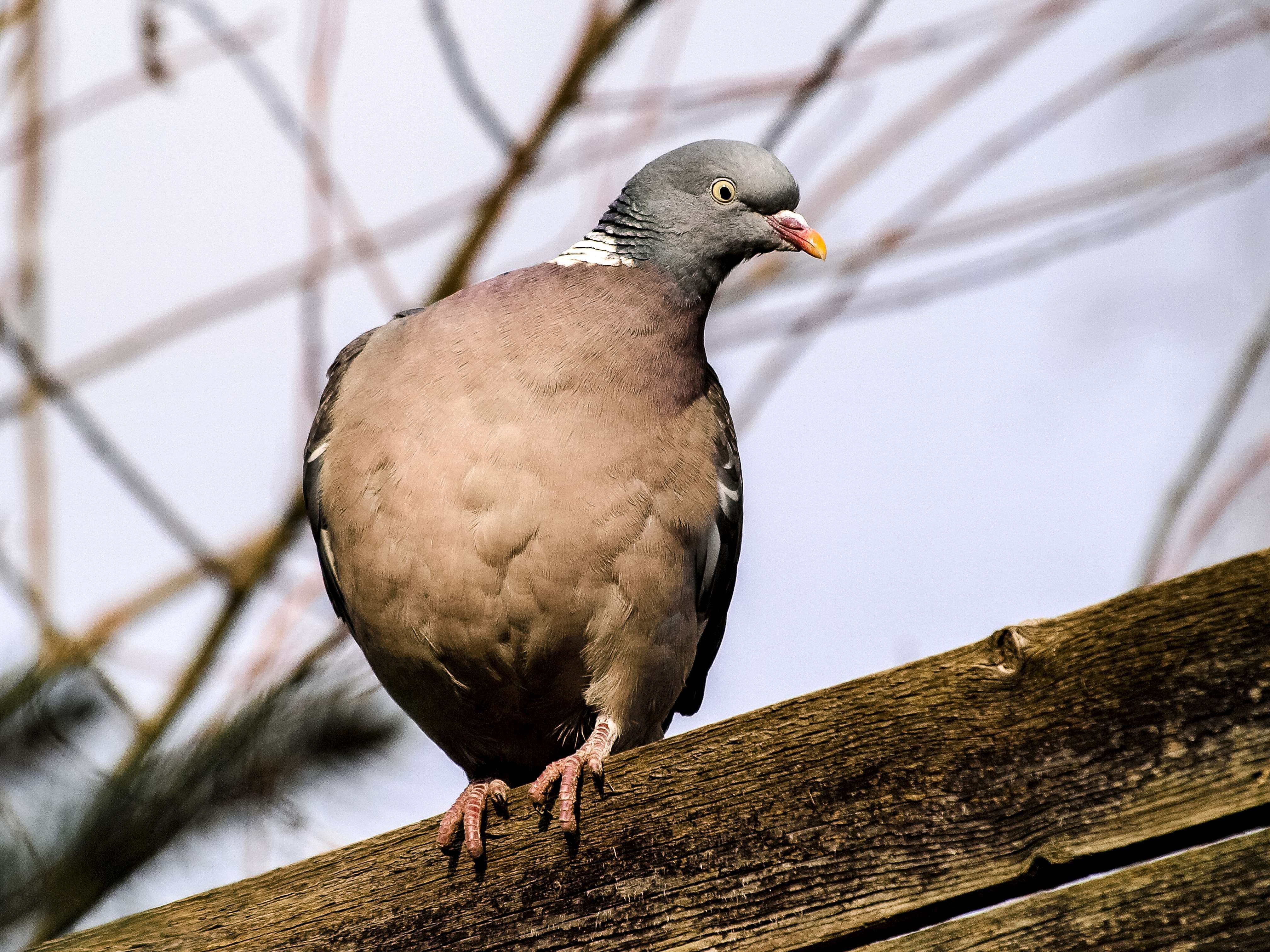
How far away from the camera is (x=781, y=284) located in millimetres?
3953

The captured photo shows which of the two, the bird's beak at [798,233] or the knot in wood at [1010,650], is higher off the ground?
the bird's beak at [798,233]

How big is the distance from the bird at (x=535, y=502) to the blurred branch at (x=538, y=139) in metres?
0.11

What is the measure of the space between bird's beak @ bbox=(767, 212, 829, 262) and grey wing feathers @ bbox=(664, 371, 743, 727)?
439mm

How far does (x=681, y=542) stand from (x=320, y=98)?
5.50ft

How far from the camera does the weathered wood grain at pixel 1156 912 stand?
151 centimetres

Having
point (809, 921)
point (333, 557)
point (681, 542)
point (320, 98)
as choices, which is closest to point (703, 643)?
point (681, 542)

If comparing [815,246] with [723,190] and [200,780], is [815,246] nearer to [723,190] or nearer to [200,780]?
[723,190]

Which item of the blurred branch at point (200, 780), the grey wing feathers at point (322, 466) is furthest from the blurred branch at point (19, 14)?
the blurred branch at point (200, 780)

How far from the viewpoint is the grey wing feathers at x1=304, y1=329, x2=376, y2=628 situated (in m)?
3.43

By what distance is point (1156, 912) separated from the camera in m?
1.55

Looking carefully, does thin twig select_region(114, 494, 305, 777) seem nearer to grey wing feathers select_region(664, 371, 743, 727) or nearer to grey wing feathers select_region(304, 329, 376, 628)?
grey wing feathers select_region(304, 329, 376, 628)

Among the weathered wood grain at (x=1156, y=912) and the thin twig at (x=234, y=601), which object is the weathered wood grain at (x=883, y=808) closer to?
the weathered wood grain at (x=1156, y=912)

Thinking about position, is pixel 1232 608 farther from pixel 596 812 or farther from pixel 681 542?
pixel 681 542

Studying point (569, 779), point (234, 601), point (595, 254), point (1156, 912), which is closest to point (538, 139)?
point (595, 254)
